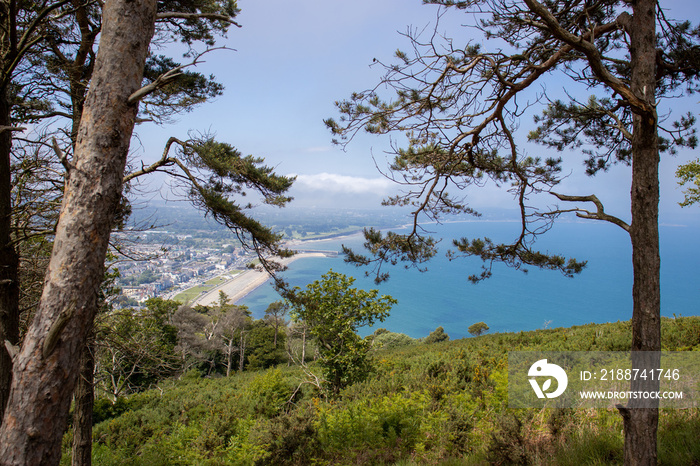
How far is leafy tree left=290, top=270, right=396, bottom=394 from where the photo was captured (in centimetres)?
671

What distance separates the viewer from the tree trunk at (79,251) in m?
1.65

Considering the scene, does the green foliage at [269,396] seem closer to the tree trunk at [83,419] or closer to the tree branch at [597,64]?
the tree trunk at [83,419]

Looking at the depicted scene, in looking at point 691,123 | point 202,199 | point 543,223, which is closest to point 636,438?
point 543,223

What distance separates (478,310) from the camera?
52594 millimetres

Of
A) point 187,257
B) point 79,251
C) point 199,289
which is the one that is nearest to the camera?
point 79,251

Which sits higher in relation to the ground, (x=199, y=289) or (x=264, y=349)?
(x=264, y=349)

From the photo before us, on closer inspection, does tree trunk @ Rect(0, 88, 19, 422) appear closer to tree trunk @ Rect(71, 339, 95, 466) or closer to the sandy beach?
tree trunk @ Rect(71, 339, 95, 466)

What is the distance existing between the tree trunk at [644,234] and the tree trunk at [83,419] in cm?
566

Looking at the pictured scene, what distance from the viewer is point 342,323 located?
22.2 feet

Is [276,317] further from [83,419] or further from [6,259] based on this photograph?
[6,259]

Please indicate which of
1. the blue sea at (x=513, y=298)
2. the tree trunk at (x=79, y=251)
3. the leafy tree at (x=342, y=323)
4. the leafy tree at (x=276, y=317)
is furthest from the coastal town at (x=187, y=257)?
the blue sea at (x=513, y=298)

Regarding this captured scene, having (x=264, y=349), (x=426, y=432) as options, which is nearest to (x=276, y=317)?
(x=264, y=349)

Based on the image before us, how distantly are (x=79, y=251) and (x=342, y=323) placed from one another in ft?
17.9

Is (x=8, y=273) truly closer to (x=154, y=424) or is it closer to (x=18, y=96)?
(x=18, y=96)
